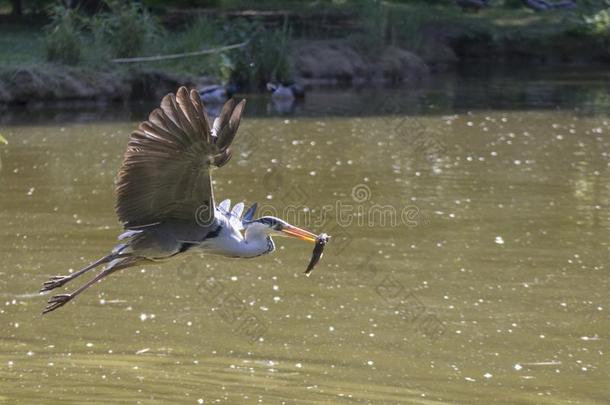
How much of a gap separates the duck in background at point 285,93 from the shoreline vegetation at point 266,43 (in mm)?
435

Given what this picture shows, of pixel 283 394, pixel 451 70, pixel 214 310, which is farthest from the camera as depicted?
pixel 451 70

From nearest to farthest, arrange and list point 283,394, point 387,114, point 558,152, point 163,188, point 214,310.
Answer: point 163,188
point 283,394
point 214,310
point 558,152
point 387,114

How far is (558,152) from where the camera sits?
55.7ft

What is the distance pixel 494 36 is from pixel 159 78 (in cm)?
1177

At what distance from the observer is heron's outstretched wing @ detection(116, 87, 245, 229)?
6.22m

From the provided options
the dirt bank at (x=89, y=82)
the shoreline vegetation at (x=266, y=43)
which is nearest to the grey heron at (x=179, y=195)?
the dirt bank at (x=89, y=82)

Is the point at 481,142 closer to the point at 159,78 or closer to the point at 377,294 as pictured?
the point at 159,78

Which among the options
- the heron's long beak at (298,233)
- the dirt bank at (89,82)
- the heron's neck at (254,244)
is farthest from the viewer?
the dirt bank at (89,82)

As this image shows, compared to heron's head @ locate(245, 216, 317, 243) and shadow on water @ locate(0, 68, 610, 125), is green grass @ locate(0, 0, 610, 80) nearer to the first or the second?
shadow on water @ locate(0, 68, 610, 125)

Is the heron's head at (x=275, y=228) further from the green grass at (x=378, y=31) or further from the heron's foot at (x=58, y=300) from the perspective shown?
the green grass at (x=378, y=31)

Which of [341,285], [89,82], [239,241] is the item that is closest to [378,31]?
[89,82]

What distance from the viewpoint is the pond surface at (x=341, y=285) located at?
7.96 m

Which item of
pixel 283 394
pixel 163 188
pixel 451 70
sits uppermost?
pixel 163 188

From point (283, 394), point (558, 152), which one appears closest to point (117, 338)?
point (283, 394)
